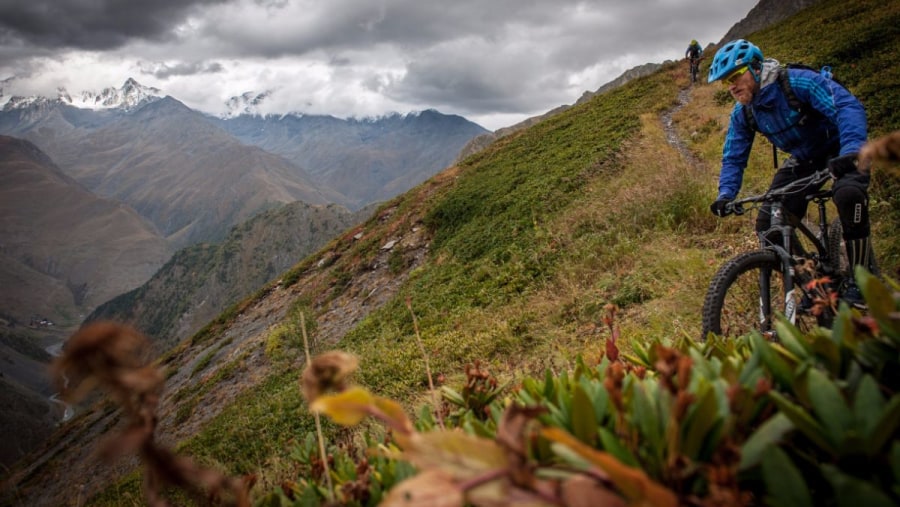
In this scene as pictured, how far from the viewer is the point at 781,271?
Result: 439cm

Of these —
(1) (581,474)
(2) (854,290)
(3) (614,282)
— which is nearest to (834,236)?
(2) (854,290)

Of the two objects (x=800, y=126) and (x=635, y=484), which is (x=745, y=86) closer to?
(x=800, y=126)

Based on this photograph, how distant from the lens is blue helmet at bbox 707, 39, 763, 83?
14.9ft

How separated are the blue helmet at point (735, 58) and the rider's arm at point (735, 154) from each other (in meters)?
0.58

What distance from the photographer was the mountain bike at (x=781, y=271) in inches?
165

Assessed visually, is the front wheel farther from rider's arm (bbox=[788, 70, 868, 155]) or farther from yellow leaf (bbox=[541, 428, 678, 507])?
yellow leaf (bbox=[541, 428, 678, 507])

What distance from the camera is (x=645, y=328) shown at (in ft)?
20.8

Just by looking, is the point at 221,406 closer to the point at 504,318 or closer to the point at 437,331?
the point at 437,331

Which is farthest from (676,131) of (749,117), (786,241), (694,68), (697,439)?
(697,439)

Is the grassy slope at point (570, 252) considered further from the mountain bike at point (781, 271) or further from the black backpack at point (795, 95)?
the black backpack at point (795, 95)

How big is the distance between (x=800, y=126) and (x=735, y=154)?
64 centimetres

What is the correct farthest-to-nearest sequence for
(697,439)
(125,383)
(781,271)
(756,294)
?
(756,294) → (781,271) → (697,439) → (125,383)

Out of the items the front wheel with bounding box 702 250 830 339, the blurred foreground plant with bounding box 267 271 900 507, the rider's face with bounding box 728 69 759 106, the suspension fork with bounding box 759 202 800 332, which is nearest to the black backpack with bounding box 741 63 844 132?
the rider's face with bounding box 728 69 759 106

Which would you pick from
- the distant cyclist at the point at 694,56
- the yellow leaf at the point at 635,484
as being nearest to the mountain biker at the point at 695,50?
the distant cyclist at the point at 694,56
